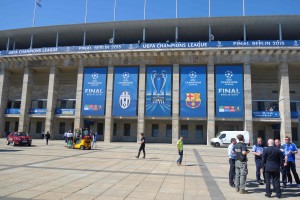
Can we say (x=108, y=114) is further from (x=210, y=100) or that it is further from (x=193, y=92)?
(x=210, y=100)

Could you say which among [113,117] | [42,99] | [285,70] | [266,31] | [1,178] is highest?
[266,31]

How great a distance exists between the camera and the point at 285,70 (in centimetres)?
3403

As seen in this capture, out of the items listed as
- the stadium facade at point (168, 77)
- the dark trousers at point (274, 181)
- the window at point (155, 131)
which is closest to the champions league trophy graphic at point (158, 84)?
the stadium facade at point (168, 77)

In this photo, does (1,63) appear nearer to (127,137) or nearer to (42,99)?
(42,99)

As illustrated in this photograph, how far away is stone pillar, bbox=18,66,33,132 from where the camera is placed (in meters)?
39.4

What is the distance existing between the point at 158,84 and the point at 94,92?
33.2ft

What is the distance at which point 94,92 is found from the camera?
123 ft

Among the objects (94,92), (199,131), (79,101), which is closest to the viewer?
(94,92)

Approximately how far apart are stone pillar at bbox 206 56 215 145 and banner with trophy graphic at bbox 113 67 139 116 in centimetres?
1069

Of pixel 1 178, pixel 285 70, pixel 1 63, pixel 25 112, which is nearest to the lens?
pixel 1 178

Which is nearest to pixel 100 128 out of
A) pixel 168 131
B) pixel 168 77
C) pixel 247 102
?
pixel 168 131

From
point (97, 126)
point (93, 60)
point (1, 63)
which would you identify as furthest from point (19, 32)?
point (97, 126)

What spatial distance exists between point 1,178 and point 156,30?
34.2m

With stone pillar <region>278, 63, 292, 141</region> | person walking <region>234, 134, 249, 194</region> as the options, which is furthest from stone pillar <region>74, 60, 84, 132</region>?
person walking <region>234, 134, 249, 194</region>
